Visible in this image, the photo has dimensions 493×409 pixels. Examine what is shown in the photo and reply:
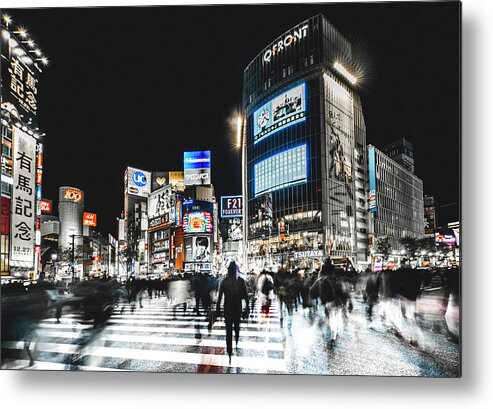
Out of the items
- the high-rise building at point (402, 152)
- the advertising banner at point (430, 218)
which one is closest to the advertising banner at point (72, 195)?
the high-rise building at point (402, 152)

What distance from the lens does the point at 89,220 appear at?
5.30 m

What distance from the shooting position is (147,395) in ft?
13.6

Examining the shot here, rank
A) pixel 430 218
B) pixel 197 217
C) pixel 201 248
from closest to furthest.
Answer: pixel 430 218, pixel 201 248, pixel 197 217

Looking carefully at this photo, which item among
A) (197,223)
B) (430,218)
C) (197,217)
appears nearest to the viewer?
(430,218)

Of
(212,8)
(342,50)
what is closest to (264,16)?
(212,8)

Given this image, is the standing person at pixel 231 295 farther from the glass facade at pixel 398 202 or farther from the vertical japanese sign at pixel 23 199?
the vertical japanese sign at pixel 23 199

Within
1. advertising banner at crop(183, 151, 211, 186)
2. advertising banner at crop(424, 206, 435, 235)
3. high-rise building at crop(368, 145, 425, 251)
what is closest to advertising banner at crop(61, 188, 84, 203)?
advertising banner at crop(183, 151, 211, 186)

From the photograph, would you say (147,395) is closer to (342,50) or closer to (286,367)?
(286,367)

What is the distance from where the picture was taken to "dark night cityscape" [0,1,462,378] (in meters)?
4.14

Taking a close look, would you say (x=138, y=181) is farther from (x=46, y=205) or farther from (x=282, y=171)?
(x=282, y=171)

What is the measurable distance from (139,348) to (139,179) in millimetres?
2375

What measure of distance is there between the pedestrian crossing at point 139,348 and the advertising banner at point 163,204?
1718mm

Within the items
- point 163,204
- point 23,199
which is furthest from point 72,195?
point 163,204

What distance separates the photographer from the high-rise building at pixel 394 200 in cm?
432
